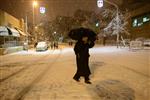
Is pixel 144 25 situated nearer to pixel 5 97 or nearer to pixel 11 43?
pixel 11 43

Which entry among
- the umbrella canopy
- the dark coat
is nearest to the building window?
the umbrella canopy

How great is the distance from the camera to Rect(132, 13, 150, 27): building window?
60.0 metres

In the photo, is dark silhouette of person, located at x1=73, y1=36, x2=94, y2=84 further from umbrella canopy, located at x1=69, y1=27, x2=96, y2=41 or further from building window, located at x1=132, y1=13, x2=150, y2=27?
building window, located at x1=132, y1=13, x2=150, y2=27

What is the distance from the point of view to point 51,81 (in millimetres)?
11211

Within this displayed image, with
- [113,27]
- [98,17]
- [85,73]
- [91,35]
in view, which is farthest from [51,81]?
[98,17]

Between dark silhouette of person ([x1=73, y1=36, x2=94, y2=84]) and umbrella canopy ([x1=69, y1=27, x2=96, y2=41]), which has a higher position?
umbrella canopy ([x1=69, y1=27, x2=96, y2=41])

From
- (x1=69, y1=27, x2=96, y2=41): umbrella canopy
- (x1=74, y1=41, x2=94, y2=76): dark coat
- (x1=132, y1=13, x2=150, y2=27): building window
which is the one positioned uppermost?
(x1=132, y1=13, x2=150, y2=27): building window

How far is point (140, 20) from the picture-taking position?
208ft

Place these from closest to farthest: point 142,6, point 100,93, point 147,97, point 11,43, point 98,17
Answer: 1. point 147,97
2. point 100,93
3. point 11,43
4. point 142,6
5. point 98,17

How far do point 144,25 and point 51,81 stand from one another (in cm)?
5196

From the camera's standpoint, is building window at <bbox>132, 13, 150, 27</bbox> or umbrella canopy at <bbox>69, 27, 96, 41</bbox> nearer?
umbrella canopy at <bbox>69, 27, 96, 41</bbox>

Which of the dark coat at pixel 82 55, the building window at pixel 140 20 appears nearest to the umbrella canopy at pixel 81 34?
the dark coat at pixel 82 55

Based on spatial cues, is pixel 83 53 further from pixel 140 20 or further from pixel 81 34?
pixel 140 20

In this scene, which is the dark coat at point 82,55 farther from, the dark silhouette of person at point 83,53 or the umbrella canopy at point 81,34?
the umbrella canopy at point 81,34
